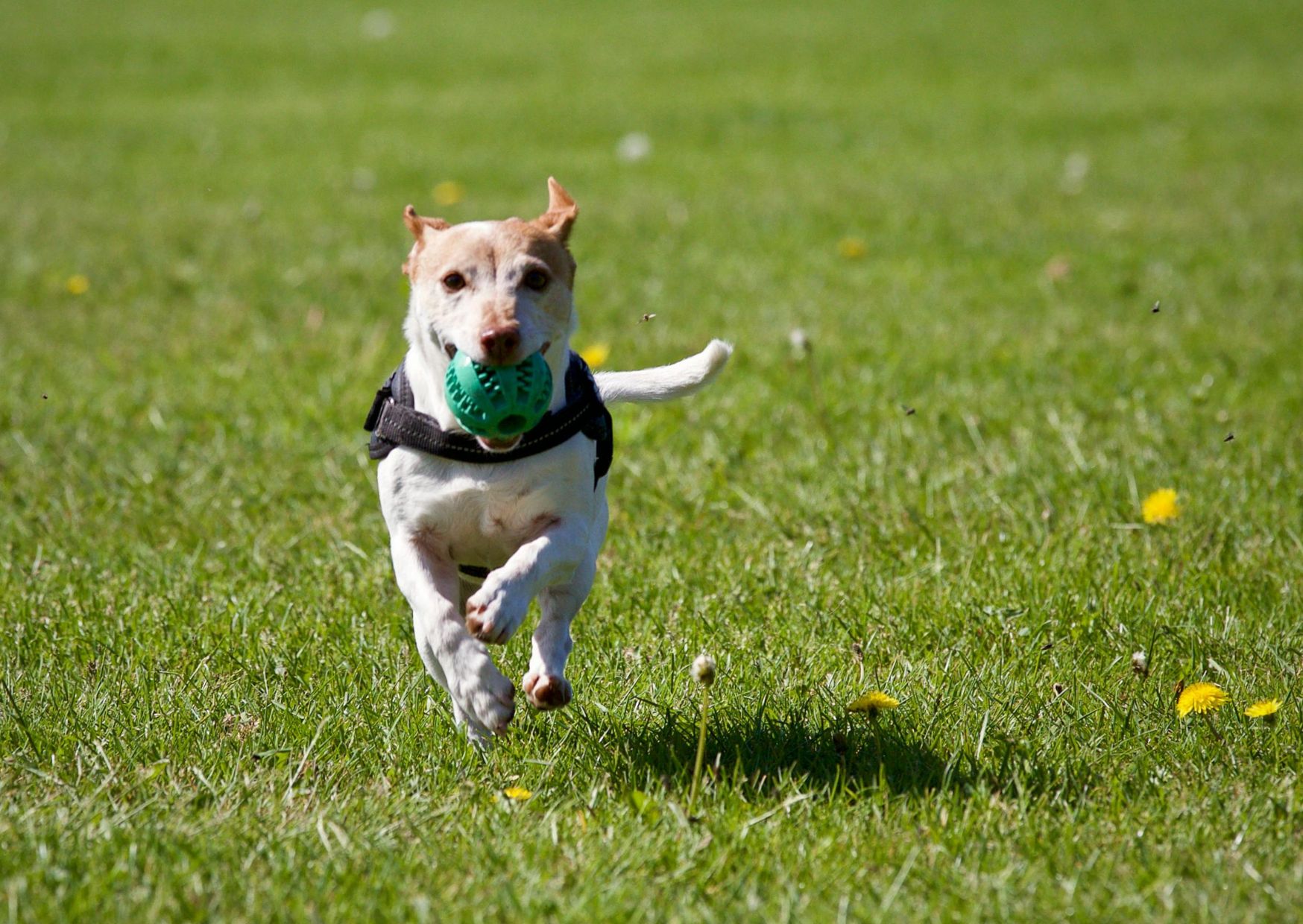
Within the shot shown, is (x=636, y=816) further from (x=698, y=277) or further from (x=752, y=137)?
(x=752, y=137)

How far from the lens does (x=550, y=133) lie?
12547mm

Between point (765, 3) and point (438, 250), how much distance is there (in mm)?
21616

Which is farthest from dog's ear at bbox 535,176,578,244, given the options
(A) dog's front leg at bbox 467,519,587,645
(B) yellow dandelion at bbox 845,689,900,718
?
(B) yellow dandelion at bbox 845,689,900,718

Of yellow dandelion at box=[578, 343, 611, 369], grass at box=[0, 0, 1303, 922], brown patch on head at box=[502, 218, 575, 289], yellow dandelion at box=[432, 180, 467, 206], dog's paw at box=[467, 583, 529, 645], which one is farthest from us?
yellow dandelion at box=[432, 180, 467, 206]

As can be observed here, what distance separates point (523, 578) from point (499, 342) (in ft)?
1.47

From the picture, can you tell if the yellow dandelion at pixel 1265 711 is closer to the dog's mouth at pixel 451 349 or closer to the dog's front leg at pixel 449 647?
the dog's front leg at pixel 449 647

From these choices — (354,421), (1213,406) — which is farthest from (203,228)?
(1213,406)

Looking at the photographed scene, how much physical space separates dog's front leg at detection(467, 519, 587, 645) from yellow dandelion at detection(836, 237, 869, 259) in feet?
17.0

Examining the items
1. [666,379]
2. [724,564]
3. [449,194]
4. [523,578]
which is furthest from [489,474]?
[449,194]

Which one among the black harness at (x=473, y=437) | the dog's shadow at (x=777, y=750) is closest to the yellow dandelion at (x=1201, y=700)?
the dog's shadow at (x=777, y=750)

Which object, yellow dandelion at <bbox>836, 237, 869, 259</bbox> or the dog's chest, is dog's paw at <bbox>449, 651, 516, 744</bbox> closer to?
the dog's chest

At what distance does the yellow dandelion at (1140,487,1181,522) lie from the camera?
13.4 ft

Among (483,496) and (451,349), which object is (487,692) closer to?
(483,496)

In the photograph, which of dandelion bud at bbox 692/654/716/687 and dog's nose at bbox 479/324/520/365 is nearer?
dandelion bud at bbox 692/654/716/687
